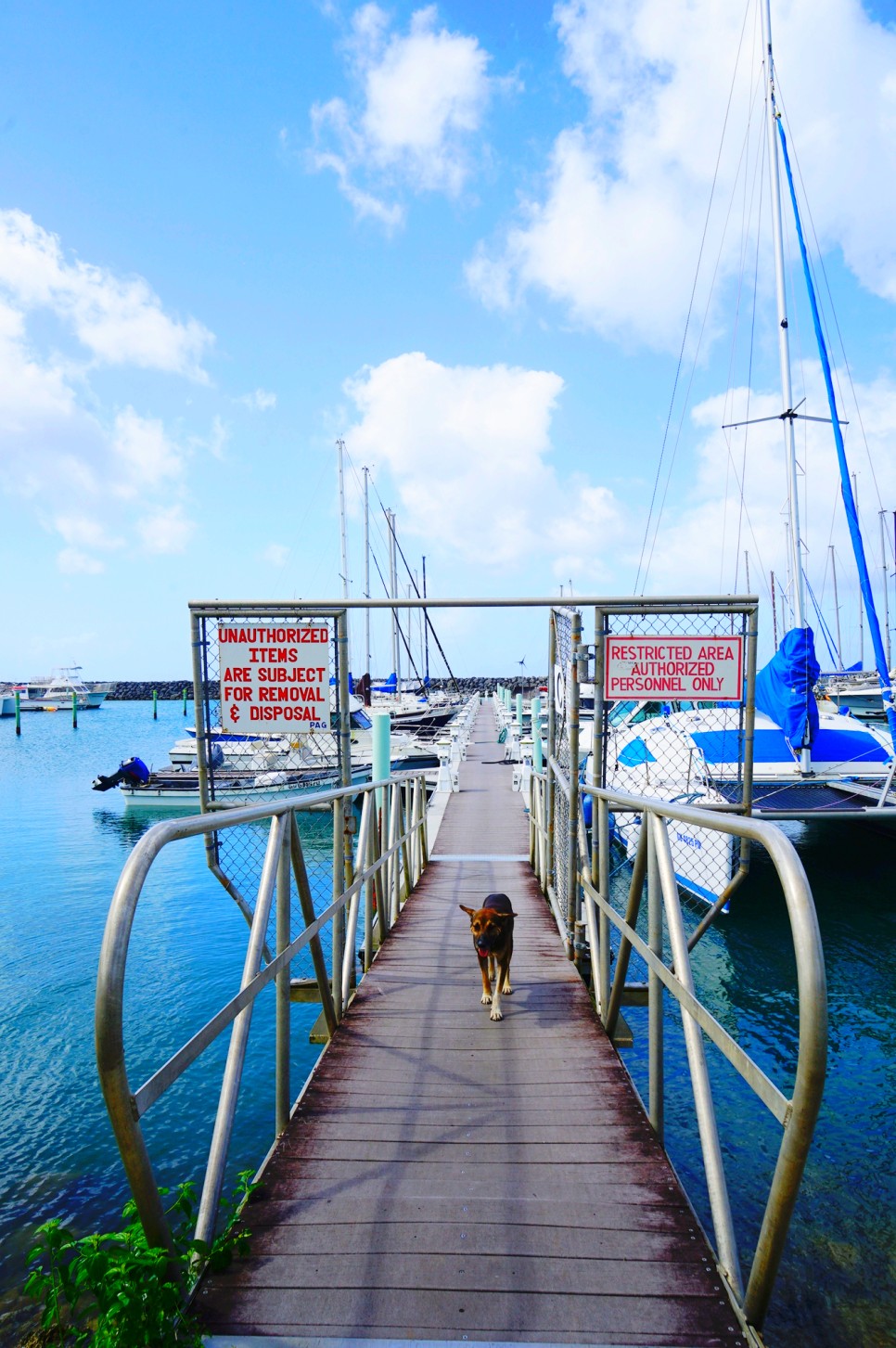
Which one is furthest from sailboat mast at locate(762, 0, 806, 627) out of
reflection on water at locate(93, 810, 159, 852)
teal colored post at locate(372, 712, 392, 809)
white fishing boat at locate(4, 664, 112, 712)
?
white fishing boat at locate(4, 664, 112, 712)

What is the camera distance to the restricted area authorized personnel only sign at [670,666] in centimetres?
475

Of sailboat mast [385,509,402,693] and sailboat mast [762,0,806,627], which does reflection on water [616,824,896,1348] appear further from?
sailboat mast [385,509,402,693]

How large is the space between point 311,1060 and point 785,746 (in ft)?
36.4

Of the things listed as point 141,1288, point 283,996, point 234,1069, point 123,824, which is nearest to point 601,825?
point 283,996

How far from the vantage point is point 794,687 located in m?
12.5

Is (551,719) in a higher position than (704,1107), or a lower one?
higher

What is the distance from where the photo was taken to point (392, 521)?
44.8m

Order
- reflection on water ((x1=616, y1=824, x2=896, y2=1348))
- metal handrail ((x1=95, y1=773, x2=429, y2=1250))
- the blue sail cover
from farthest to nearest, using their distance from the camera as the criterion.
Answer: the blue sail cover → reflection on water ((x1=616, y1=824, x2=896, y2=1348)) → metal handrail ((x1=95, y1=773, x2=429, y2=1250))

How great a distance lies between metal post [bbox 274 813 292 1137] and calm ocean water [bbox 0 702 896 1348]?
2.80 m

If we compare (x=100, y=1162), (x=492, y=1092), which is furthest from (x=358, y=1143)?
(x=100, y=1162)

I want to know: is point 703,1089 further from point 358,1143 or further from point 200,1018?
point 200,1018

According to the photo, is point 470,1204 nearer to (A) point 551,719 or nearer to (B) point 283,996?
(B) point 283,996

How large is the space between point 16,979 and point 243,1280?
9.91 meters

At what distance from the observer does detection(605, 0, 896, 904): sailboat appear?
11.6 metres
